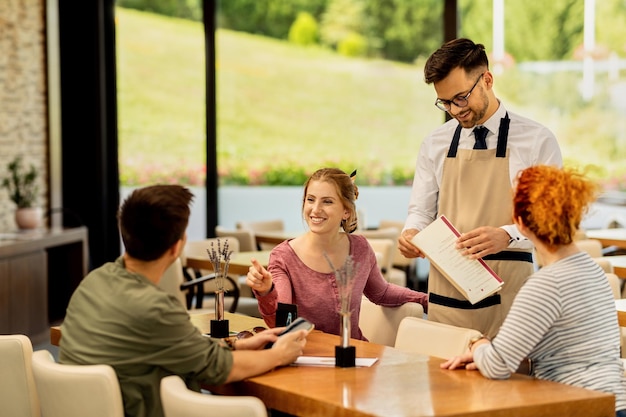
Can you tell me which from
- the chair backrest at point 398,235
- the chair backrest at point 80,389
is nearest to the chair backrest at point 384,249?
the chair backrest at point 398,235

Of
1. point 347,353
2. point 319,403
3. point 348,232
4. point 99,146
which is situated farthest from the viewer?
point 99,146

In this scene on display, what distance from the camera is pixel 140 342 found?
266 cm

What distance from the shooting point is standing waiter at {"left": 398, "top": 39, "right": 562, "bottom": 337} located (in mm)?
3383

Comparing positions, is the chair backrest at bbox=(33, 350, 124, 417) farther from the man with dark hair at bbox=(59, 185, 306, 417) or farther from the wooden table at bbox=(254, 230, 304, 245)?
the wooden table at bbox=(254, 230, 304, 245)

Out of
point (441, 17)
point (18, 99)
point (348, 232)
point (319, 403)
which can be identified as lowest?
point (319, 403)

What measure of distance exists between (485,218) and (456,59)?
559mm

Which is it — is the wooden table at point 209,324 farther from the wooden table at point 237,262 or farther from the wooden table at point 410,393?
the wooden table at point 237,262

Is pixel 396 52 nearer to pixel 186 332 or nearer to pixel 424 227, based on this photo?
pixel 424 227

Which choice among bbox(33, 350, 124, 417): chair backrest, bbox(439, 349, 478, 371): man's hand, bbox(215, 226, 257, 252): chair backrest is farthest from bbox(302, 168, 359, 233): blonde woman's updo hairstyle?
bbox(215, 226, 257, 252): chair backrest

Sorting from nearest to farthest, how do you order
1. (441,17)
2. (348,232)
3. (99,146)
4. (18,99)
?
(348,232) → (18,99) → (441,17) → (99,146)

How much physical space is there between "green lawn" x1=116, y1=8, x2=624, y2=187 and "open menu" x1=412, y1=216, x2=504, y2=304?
599cm

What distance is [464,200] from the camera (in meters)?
3.48

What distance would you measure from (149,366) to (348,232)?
139 cm

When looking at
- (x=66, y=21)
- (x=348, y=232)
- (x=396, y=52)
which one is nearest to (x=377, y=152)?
(x=396, y=52)
